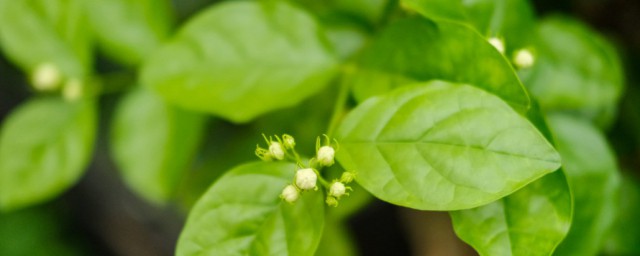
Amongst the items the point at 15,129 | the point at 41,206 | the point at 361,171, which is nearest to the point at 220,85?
the point at 361,171

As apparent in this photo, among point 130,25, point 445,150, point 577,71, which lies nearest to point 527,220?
point 445,150

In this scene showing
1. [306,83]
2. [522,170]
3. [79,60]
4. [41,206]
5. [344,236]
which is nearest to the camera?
[522,170]

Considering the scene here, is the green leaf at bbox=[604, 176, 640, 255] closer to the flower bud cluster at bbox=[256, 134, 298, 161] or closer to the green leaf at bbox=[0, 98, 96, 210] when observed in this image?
the flower bud cluster at bbox=[256, 134, 298, 161]

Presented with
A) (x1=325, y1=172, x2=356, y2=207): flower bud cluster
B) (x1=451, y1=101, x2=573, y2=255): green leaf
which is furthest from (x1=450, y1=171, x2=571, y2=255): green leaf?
(x1=325, y1=172, x2=356, y2=207): flower bud cluster

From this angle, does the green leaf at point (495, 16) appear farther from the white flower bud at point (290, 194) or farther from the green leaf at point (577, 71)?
the white flower bud at point (290, 194)

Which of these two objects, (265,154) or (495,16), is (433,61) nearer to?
Result: (495,16)

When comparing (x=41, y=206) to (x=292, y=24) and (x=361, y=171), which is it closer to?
(x=292, y=24)
